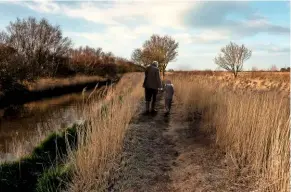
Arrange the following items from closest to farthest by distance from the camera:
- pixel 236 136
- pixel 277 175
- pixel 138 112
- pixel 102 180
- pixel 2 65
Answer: pixel 277 175
pixel 102 180
pixel 236 136
pixel 138 112
pixel 2 65

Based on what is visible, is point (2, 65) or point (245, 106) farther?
point (2, 65)

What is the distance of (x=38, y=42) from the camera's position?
36.3 m

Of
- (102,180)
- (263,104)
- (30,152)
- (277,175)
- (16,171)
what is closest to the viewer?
(277,175)

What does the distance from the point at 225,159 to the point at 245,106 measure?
95cm

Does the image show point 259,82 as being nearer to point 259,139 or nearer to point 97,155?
point 259,139

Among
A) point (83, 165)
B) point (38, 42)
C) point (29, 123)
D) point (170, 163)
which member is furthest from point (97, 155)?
point (38, 42)

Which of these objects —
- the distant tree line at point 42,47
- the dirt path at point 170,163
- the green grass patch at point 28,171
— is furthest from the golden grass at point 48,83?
the dirt path at point 170,163

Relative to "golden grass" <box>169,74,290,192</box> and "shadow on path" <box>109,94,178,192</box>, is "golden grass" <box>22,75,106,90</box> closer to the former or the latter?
"shadow on path" <box>109,94,178,192</box>

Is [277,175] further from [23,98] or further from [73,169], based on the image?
[23,98]

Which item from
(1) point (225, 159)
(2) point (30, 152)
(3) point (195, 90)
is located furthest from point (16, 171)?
(3) point (195, 90)

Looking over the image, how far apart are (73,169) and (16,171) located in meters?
2.23

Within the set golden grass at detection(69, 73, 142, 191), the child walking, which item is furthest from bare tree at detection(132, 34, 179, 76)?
golden grass at detection(69, 73, 142, 191)

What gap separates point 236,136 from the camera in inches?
231

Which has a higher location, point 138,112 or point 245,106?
point 245,106
